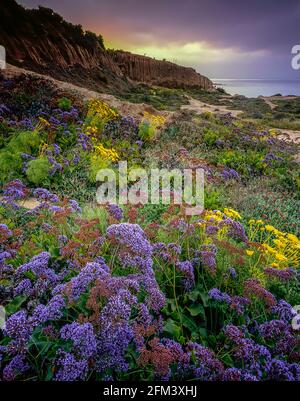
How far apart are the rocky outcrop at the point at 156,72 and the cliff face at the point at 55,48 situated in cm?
685

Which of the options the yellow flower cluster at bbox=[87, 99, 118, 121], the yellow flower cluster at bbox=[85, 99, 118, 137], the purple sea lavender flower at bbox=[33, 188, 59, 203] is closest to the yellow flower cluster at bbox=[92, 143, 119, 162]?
the yellow flower cluster at bbox=[85, 99, 118, 137]

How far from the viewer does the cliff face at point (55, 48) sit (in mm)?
29234

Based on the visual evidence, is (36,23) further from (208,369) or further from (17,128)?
(208,369)

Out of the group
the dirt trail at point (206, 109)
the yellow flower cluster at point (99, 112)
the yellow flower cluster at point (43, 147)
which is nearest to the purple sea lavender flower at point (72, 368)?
the yellow flower cluster at point (43, 147)

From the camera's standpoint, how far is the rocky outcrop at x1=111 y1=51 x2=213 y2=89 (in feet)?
167

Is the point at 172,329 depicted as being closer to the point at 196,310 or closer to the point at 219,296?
the point at 196,310

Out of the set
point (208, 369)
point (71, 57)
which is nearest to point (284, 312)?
point (208, 369)

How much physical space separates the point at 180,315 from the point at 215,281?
0.78 meters

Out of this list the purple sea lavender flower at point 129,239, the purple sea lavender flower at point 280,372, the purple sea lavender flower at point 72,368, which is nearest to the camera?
the purple sea lavender flower at point 72,368

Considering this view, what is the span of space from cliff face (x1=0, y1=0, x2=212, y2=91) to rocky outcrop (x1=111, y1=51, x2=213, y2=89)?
6.85 meters

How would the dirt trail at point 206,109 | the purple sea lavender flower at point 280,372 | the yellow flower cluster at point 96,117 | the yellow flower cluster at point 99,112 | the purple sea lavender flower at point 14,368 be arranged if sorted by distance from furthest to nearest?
the dirt trail at point 206,109, the yellow flower cluster at point 99,112, the yellow flower cluster at point 96,117, the purple sea lavender flower at point 280,372, the purple sea lavender flower at point 14,368

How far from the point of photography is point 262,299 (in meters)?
3.35

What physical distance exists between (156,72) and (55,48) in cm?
2587

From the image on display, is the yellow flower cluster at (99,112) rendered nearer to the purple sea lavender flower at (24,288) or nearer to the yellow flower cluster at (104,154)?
the yellow flower cluster at (104,154)
